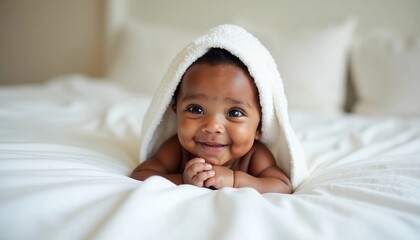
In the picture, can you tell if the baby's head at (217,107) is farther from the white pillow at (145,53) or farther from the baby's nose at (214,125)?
the white pillow at (145,53)

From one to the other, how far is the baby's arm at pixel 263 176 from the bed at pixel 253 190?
0.15 feet

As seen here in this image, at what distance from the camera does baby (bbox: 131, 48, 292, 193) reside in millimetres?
720

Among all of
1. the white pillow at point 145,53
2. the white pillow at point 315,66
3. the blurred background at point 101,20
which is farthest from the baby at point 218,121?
the blurred background at point 101,20

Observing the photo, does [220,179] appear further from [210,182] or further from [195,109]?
[195,109]

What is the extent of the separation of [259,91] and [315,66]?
975 mm

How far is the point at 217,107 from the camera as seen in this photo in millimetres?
733

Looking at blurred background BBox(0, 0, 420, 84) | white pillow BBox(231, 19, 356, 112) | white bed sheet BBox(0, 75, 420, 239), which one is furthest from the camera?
blurred background BBox(0, 0, 420, 84)

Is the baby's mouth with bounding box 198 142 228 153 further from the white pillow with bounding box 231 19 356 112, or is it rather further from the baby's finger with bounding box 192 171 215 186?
the white pillow with bounding box 231 19 356 112

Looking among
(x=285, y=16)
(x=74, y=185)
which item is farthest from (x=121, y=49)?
(x=74, y=185)

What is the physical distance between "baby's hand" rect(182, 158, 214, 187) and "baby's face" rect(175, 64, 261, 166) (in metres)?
0.06

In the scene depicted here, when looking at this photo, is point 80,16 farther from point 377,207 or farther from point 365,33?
point 377,207

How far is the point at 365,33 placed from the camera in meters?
1.88

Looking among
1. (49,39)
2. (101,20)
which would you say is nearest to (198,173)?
(101,20)


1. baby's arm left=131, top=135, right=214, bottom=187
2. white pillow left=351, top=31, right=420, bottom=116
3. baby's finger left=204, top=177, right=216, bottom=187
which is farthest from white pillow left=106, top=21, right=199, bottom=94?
baby's finger left=204, top=177, right=216, bottom=187
